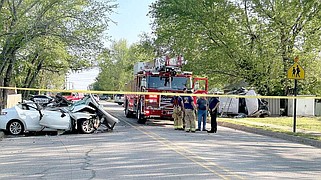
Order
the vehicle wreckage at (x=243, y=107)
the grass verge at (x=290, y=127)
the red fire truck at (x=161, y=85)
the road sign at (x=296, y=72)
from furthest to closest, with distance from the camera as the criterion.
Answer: the vehicle wreckage at (x=243, y=107)
the red fire truck at (x=161, y=85)
the road sign at (x=296, y=72)
the grass verge at (x=290, y=127)

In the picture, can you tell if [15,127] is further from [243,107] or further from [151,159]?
[243,107]

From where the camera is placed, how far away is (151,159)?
Answer: 456 inches

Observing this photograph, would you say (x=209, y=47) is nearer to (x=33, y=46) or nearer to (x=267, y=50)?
(x=267, y=50)

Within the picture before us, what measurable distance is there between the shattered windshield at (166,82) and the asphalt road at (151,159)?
21.5 ft

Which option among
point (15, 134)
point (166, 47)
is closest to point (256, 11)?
point (166, 47)

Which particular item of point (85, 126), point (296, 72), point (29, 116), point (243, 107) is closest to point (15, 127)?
point (29, 116)

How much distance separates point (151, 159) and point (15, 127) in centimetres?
865

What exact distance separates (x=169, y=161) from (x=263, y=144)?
6.10 metres

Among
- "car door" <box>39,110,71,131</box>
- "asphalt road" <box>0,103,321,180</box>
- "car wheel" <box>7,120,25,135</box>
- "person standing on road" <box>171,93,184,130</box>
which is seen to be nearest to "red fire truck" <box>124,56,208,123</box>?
"person standing on road" <box>171,93,184,130</box>

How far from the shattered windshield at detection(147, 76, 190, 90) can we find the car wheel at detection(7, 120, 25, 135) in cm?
704

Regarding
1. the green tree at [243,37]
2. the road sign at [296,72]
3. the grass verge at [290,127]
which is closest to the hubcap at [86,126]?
the grass verge at [290,127]

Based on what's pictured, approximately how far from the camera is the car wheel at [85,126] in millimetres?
18922

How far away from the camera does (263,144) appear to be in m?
16.4

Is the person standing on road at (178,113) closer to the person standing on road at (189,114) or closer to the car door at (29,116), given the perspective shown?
the person standing on road at (189,114)
